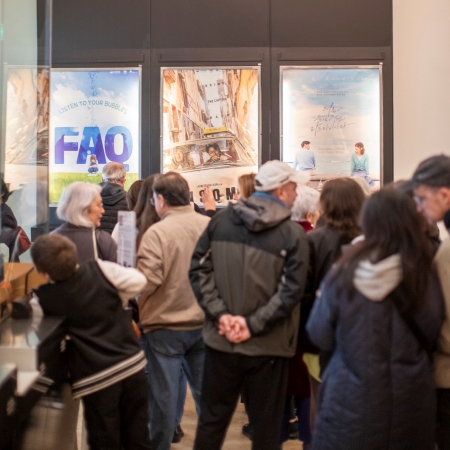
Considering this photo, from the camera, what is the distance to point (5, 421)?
199cm

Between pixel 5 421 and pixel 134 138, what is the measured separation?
4.25 meters

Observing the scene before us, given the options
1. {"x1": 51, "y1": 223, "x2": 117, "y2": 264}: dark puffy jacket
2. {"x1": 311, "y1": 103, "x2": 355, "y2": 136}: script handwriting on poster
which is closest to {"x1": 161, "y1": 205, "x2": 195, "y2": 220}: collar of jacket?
{"x1": 51, "y1": 223, "x2": 117, "y2": 264}: dark puffy jacket

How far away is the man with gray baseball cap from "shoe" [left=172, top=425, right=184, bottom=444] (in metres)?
1.08

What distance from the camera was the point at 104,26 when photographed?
5.99 meters

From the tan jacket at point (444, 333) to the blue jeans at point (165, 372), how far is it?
1249 millimetres

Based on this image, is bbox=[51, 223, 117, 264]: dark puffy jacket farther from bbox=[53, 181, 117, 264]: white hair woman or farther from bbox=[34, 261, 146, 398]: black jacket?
bbox=[34, 261, 146, 398]: black jacket

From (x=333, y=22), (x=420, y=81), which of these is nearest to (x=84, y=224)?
(x=420, y=81)

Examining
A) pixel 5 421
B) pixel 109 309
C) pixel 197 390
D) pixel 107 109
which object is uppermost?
pixel 107 109

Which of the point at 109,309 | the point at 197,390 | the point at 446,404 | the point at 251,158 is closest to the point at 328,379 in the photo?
the point at 446,404

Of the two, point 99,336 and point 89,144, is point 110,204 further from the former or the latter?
point 99,336

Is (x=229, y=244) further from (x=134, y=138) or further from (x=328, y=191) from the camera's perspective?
(x=134, y=138)

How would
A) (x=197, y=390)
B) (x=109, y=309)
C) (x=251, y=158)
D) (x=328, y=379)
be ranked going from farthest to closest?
(x=251, y=158) → (x=197, y=390) → (x=109, y=309) → (x=328, y=379)

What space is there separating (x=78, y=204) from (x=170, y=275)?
0.54 meters

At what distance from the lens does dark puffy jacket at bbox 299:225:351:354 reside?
272cm
